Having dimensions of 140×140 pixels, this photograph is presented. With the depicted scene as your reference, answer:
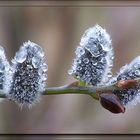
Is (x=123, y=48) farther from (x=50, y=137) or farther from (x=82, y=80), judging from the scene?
(x=82, y=80)

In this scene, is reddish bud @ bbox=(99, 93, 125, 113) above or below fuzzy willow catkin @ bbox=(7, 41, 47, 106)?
below

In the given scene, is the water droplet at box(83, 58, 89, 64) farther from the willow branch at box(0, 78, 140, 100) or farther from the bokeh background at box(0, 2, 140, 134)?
the bokeh background at box(0, 2, 140, 134)

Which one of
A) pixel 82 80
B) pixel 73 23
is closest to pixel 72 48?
pixel 73 23

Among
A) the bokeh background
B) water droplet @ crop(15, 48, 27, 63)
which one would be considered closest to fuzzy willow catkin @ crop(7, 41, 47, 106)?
water droplet @ crop(15, 48, 27, 63)

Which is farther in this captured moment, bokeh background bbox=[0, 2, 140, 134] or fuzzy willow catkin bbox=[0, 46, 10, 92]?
bokeh background bbox=[0, 2, 140, 134]

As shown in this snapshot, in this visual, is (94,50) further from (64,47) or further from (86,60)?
(64,47)

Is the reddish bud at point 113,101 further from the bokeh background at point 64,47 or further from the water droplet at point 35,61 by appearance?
the bokeh background at point 64,47

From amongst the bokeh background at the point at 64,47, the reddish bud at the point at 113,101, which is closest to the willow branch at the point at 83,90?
the reddish bud at the point at 113,101
